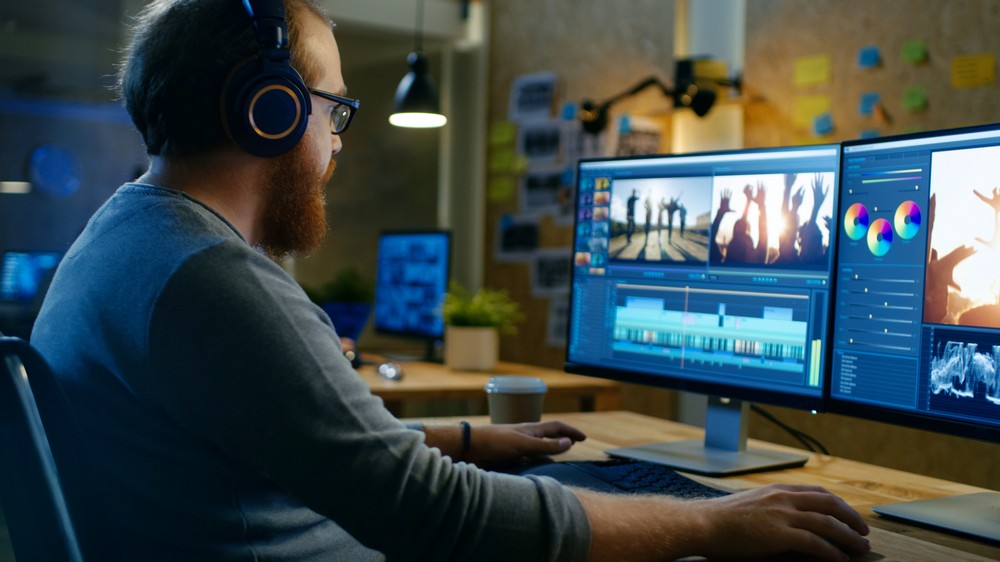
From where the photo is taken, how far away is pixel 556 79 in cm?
363

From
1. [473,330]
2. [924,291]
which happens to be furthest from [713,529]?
[473,330]

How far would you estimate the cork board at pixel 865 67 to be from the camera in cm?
224

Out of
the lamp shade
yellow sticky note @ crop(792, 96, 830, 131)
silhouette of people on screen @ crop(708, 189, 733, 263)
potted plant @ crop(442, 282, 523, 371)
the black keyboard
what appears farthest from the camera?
the lamp shade

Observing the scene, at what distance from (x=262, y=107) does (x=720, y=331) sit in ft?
2.54

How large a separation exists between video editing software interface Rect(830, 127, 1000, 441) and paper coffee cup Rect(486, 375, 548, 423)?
1.62 feet

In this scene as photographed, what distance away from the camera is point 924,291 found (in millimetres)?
1073

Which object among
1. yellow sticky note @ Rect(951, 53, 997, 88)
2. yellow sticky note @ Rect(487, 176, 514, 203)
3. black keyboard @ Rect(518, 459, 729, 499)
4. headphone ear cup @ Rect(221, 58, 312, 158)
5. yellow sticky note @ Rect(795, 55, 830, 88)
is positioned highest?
yellow sticky note @ Rect(795, 55, 830, 88)

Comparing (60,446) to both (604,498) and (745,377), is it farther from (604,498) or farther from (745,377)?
(745,377)

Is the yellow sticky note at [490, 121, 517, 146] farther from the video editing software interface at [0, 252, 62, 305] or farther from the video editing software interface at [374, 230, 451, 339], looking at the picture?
the video editing software interface at [0, 252, 62, 305]

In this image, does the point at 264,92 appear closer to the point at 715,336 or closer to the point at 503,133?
the point at 715,336

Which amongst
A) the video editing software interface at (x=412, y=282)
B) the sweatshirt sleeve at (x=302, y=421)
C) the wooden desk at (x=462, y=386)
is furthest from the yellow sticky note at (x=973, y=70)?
the sweatshirt sleeve at (x=302, y=421)

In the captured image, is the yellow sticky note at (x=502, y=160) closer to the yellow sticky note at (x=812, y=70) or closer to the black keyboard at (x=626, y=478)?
the yellow sticky note at (x=812, y=70)

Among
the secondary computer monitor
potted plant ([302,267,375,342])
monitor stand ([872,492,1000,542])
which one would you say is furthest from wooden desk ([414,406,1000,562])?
potted plant ([302,267,375,342])

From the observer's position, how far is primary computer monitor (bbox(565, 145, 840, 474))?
124 cm
